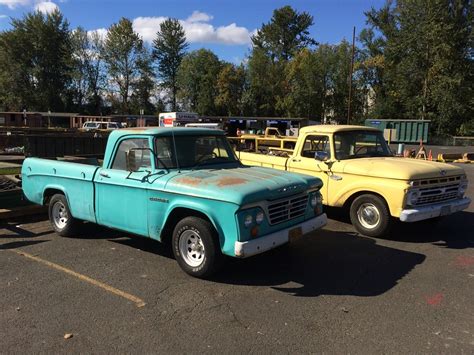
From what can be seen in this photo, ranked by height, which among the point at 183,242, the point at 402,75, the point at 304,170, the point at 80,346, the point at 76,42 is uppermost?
the point at 76,42

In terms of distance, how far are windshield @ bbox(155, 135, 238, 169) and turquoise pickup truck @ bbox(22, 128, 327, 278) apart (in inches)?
0.5

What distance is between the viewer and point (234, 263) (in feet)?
19.1

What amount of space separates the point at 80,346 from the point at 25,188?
15.5 feet

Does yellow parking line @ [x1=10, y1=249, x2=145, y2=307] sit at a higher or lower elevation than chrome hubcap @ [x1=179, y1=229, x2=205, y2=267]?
Result: lower

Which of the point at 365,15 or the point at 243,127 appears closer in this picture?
the point at 243,127

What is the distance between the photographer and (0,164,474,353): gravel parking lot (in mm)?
3814

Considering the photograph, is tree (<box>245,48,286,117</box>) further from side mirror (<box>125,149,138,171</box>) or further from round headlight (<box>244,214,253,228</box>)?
round headlight (<box>244,214,253,228</box>)

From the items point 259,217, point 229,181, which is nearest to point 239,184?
point 229,181

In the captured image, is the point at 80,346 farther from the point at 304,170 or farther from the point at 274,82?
the point at 274,82

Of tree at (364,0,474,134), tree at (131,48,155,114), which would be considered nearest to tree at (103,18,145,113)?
tree at (131,48,155,114)

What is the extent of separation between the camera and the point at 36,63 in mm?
81125

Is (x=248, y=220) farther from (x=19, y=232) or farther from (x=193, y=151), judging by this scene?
(x=19, y=232)

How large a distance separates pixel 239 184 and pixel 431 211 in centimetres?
360

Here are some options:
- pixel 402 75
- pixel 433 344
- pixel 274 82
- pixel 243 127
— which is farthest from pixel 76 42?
pixel 433 344
